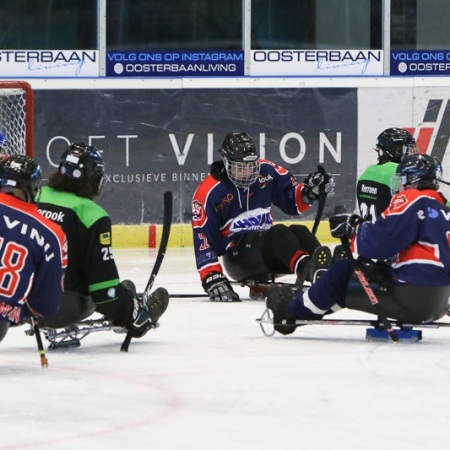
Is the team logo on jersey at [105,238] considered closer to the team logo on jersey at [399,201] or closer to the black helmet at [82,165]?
the black helmet at [82,165]

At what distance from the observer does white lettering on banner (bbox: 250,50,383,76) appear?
36.7 ft

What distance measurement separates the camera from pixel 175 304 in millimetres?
8039

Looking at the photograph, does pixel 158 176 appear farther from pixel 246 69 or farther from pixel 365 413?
pixel 365 413

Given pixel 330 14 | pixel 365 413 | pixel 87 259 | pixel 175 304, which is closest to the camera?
pixel 365 413

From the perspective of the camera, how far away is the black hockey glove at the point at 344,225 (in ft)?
20.7

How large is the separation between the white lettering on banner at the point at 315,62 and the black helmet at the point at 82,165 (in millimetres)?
5156

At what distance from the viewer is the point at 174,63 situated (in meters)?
11.1

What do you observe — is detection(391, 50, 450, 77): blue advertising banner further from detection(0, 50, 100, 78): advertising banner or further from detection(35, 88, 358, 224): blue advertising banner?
detection(0, 50, 100, 78): advertising banner

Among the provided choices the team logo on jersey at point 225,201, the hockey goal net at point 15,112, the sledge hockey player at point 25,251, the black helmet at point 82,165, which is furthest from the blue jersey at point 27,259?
→ the hockey goal net at point 15,112

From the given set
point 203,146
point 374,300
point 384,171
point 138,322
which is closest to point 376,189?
point 384,171

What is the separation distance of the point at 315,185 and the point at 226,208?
52cm

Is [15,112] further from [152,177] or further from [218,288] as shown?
[218,288]

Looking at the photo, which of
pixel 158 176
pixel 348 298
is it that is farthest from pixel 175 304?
pixel 158 176

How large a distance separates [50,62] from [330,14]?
2230 millimetres
